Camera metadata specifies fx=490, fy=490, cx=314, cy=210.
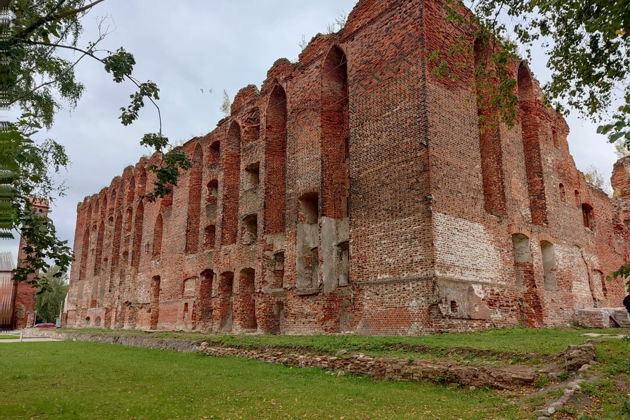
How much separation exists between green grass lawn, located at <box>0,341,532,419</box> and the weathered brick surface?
4646 millimetres

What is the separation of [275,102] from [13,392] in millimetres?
14731

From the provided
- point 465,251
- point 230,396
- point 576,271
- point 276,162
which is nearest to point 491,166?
point 465,251

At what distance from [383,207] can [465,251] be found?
7.98 ft

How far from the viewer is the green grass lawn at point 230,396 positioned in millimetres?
5645

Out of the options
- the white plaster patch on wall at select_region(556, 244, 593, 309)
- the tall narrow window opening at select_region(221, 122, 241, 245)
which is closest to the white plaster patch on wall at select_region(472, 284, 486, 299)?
the white plaster patch on wall at select_region(556, 244, 593, 309)

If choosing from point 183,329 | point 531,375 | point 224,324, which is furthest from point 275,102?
point 531,375

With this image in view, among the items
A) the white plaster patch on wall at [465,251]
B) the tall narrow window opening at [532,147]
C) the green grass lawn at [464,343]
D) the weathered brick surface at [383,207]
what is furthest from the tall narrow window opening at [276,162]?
the tall narrow window opening at [532,147]

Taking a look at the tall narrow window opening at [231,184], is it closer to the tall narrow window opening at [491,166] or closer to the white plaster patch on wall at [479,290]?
the tall narrow window opening at [491,166]

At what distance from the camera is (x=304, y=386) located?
7.58m

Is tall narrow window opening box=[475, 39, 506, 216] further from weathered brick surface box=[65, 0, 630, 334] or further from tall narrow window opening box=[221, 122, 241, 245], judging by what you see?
tall narrow window opening box=[221, 122, 241, 245]

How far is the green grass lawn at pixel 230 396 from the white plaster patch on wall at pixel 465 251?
15.8ft

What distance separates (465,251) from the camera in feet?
42.0

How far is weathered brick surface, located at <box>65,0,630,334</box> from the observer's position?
41.7ft

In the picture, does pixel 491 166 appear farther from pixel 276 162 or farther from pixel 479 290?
pixel 276 162
